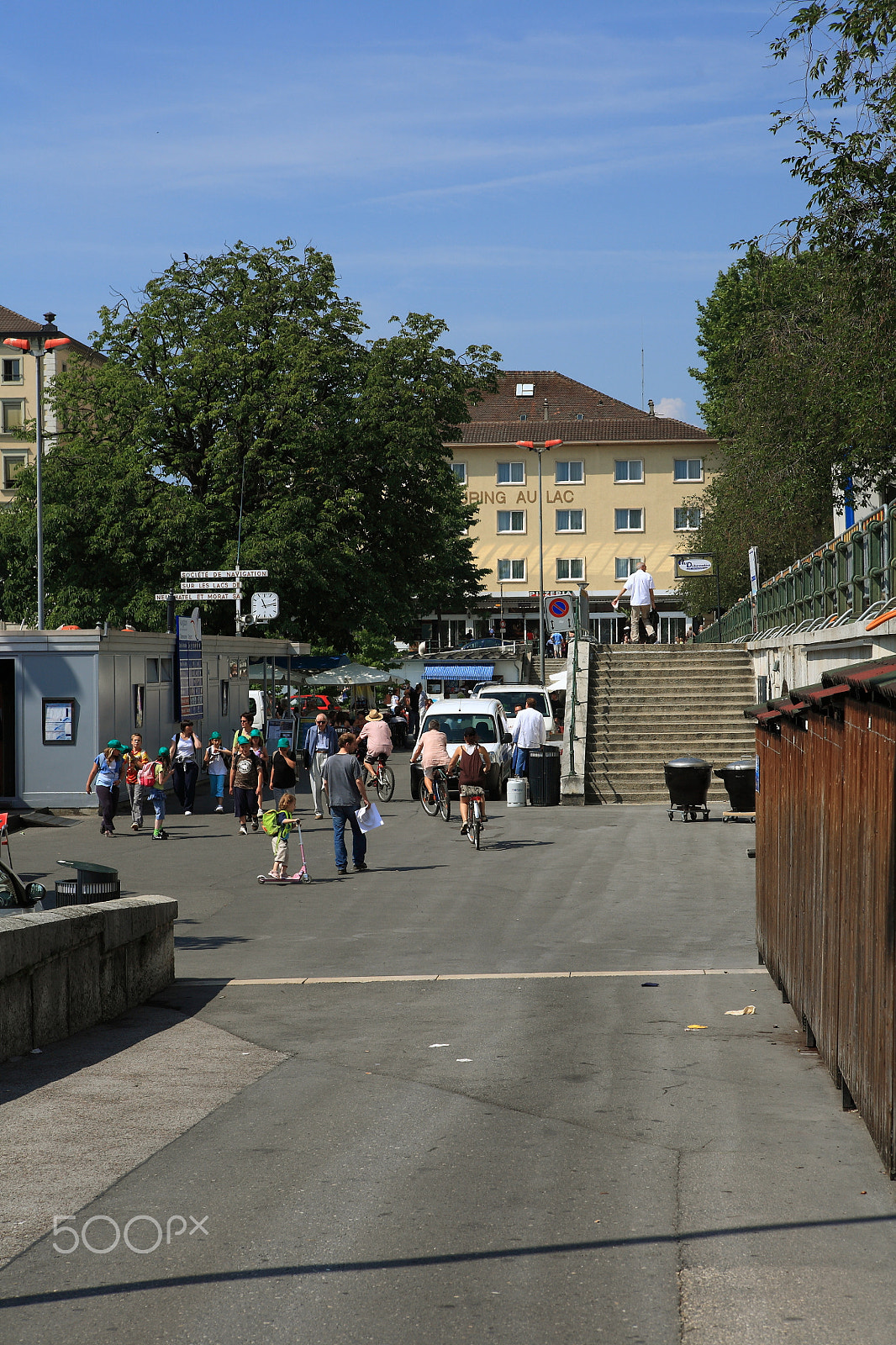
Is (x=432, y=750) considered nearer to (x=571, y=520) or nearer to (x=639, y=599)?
(x=639, y=599)

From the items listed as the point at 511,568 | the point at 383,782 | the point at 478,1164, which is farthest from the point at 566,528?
the point at 478,1164

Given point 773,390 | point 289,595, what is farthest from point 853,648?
point 289,595

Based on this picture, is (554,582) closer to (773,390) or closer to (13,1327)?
(773,390)

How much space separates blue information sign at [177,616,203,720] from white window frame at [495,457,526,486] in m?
57.9

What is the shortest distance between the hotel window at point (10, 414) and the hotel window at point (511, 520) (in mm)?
30900

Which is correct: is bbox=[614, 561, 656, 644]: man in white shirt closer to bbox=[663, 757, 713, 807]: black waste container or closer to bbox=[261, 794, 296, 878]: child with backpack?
bbox=[663, 757, 713, 807]: black waste container

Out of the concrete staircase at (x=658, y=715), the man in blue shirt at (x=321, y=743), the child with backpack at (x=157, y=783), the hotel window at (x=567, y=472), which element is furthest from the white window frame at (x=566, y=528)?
the child with backpack at (x=157, y=783)

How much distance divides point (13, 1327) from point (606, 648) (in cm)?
3156

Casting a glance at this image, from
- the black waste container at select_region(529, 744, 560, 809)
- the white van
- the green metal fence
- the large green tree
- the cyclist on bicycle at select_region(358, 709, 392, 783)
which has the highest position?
the large green tree

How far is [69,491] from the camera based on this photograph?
4178cm

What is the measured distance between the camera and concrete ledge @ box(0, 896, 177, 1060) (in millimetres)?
7867

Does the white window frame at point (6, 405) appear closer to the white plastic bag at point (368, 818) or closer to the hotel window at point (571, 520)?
the hotel window at point (571, 520)

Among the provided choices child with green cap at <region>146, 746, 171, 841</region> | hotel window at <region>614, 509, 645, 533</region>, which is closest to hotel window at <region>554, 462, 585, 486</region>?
hotel window at <region>614, 509, 645, 533</region>

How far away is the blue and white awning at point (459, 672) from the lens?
5031 cm
